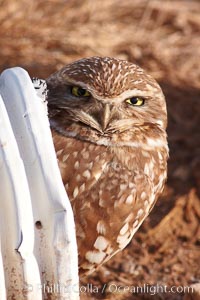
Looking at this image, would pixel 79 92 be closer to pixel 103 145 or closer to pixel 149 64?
pixel 103 145

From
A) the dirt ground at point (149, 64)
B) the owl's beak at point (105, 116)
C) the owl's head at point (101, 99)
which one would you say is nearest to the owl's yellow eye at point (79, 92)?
the owl's head at point (101, 99)

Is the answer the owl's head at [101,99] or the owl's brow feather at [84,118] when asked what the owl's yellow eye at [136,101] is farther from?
the owl's brow feather at [84,118]

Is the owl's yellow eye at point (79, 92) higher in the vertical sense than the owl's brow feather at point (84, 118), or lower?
higher

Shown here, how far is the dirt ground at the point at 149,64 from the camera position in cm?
510

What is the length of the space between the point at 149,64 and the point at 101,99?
279cm

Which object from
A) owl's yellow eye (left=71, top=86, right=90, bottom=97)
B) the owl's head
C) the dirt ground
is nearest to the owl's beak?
the owl's head

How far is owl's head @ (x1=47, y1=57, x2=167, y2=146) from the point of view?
3928 mm

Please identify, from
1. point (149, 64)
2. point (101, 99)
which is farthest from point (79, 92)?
point (149, 64)

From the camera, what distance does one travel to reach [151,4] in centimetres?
724

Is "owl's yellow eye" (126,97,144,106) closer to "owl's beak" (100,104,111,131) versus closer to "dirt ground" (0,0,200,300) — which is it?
"owl's beak" (100,104,111,131)

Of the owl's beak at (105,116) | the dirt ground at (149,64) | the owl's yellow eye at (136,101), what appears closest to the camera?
the owl's beak at (105,116)

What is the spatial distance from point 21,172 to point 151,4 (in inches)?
166

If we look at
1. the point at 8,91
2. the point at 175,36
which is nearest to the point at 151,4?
the point at 175,36

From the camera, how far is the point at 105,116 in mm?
3896
